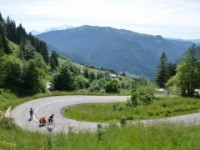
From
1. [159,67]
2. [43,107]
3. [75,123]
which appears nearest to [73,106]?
[43,107]

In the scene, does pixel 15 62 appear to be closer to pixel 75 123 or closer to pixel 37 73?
pixel 37 73

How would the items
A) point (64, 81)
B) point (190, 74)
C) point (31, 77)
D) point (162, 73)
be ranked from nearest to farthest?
1. point (190, 74)
2. point (64, 81)
3. point (31, 77)
4. point (162, 73)

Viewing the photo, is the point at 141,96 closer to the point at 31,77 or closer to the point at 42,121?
the point at 42,121

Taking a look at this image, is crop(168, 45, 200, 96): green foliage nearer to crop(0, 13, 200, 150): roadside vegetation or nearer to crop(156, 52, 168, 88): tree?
crop(0, 13, 200, 150): roadside vegetation

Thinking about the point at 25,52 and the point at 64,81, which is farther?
the point at 25,52

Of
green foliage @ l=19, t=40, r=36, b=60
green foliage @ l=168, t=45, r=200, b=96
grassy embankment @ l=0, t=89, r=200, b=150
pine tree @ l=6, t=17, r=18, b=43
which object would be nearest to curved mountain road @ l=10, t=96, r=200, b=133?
green foliage @ l=168, t=45, r=200, b=96

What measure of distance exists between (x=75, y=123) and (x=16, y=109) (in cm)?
1468

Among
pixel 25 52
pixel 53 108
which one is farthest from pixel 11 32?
pixel 53 108

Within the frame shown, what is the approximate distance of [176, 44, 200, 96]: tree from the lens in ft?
250

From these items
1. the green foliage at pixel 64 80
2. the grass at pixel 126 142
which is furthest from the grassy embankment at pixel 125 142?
the green foliage at pixel 64 80

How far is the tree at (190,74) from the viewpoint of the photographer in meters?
76.2

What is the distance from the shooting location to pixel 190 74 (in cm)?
7694

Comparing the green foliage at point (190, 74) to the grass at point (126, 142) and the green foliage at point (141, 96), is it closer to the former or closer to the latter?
the green foliage at point (141, 96)

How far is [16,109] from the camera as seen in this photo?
187 feet
